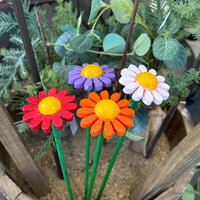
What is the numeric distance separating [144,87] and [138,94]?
2 cm

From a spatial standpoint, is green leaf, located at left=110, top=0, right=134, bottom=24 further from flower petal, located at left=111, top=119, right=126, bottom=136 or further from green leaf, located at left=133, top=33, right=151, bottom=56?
flower petal, located at left=111, top=119, right=126, bottom=136

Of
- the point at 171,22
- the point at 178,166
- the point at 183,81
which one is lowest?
the point at 178,166

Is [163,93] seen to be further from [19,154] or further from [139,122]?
[19,154]

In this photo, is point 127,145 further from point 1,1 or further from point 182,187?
point 1,1

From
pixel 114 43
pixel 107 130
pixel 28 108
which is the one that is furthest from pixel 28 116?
pixel 114 43

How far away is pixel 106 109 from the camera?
30 centimetres

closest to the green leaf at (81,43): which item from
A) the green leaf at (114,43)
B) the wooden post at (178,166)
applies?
the green leaf at (114,43)

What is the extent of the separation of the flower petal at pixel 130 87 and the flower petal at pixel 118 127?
48mm

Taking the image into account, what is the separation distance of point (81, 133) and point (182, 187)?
38 cm

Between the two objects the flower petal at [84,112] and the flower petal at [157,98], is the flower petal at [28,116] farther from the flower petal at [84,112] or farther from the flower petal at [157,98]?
the flower petal at [157,98]

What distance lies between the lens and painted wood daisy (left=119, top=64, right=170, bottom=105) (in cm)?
31

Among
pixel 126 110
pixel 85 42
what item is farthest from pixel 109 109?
pixel 85 42

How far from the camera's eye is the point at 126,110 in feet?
1.03

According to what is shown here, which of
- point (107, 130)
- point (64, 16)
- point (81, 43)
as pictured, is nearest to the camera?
point (107, 130)
